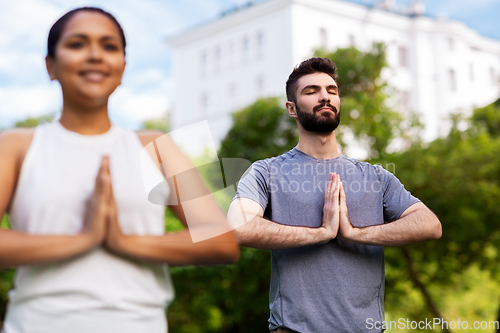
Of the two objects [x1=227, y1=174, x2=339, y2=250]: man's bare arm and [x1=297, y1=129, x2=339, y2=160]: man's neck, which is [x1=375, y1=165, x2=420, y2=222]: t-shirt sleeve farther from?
[x1=227, y1=174, x2=339, y2=250]: man's bare arm

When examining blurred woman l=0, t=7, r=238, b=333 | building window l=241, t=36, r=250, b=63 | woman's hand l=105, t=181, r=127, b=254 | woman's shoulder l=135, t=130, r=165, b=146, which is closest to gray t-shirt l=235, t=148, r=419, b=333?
woman's shoulder l=135, t=130, r=165, b=146

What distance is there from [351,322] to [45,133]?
1.59 metres

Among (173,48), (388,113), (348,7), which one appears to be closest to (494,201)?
(388,113)

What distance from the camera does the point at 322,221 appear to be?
2492 millimetres

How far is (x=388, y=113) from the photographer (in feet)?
40.2

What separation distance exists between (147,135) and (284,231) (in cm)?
109

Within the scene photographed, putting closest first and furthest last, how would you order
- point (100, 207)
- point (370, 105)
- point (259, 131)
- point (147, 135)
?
point (100, 207) < point (147, 135) < point (370, 105) < point (259, 131)

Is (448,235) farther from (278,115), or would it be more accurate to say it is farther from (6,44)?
(6,44)

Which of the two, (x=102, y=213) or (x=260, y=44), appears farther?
(x=260, y=44)

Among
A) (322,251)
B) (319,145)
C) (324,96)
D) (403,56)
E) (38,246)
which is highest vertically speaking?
(403,56)

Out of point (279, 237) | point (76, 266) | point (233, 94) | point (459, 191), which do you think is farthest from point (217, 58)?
point (76, 266)

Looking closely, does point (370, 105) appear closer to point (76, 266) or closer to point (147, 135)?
point (147, 135)

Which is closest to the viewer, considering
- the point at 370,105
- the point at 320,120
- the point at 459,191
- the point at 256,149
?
the point at 320,120

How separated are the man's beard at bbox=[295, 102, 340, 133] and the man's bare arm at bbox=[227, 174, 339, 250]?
0.32 metres
